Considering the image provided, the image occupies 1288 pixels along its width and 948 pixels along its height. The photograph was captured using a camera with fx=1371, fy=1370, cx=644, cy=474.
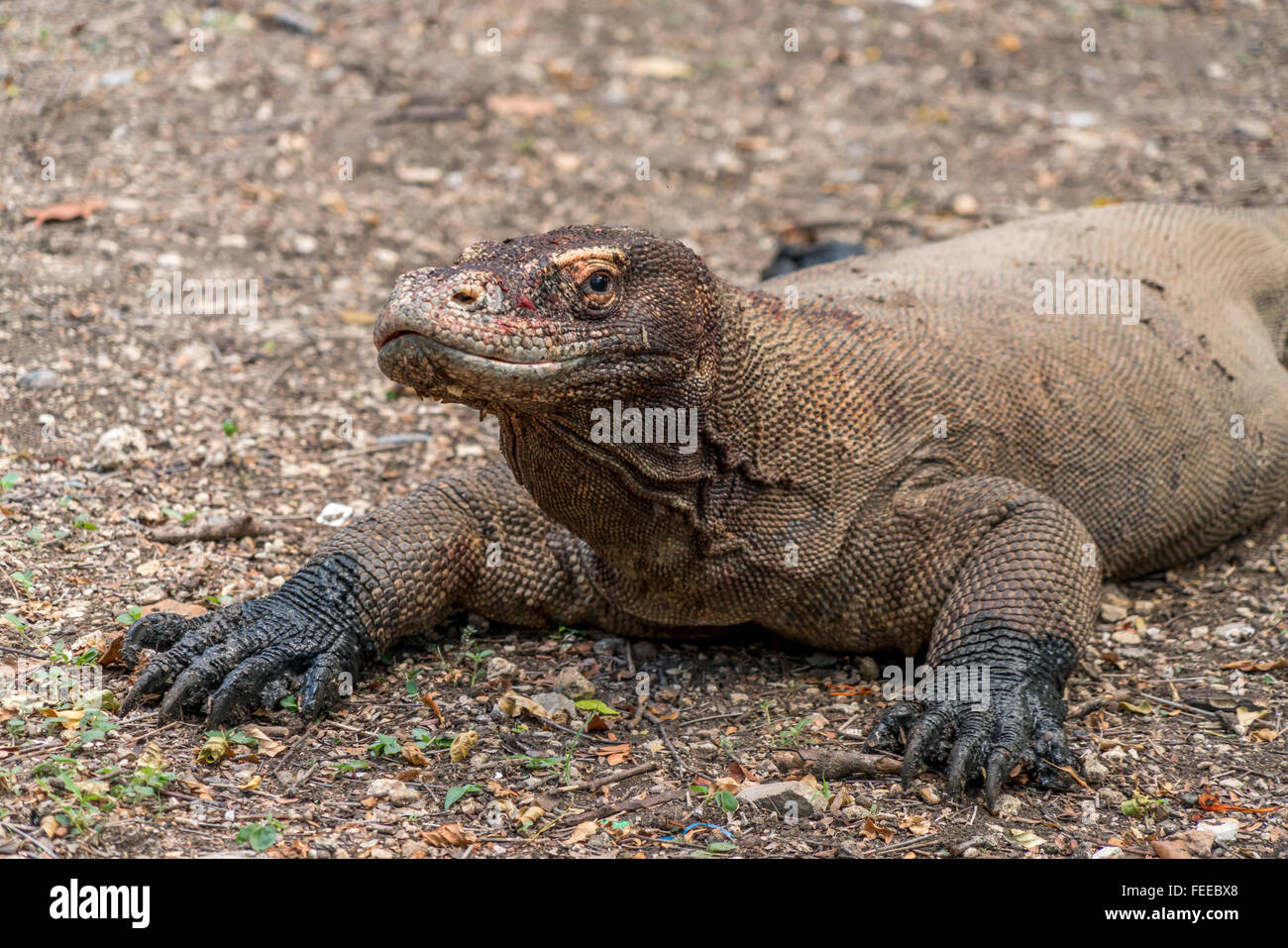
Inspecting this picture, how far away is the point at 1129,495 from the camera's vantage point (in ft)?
19.6

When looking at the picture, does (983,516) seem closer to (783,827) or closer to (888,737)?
(888,737)

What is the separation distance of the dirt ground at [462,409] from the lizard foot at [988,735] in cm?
9

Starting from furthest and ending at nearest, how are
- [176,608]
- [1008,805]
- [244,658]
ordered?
[176,608] < [244,658] < [1008,805]

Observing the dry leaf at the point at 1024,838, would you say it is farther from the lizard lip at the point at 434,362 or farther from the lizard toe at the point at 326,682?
the lizard toe at the point at 326,682

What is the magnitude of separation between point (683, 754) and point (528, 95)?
7234mm

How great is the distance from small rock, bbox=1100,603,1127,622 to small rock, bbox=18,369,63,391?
504 centimetres

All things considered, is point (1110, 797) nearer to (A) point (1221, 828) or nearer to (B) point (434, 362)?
(A) point (1221, 828)

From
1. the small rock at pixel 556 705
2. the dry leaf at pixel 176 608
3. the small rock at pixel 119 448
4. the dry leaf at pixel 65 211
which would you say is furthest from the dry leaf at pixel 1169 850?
the dry leaf at pixel 65 211

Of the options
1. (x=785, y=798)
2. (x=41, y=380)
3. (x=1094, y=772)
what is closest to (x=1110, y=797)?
(x=1094, y=772)

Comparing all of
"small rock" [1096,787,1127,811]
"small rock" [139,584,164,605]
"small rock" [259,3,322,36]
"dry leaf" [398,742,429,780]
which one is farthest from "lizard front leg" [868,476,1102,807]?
"small rock" [259,3,322,36]

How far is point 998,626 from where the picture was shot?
496cm

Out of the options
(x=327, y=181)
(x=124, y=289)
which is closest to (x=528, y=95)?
(x=327, y=181)

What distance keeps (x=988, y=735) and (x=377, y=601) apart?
2299 mm

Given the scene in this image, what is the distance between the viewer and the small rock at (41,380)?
664 cm
